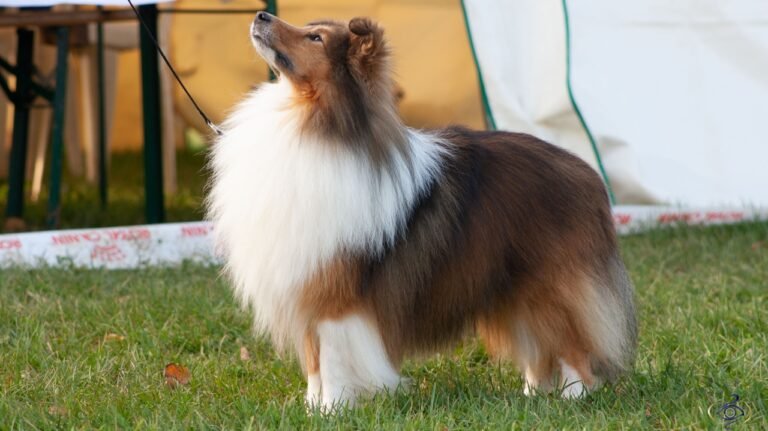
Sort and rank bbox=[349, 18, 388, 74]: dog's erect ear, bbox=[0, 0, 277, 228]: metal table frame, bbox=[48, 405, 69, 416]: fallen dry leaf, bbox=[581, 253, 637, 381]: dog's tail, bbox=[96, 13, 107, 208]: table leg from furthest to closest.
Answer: bbox=[96, 13, 107, 208]: table leg < bbox=[0, 0, 277, 228]: metal table frame < bbox=[581, 253, 637, 381]: dog's tail < bbox=[48, 405, 69, 416]: fallen dry leaf < bbox=[349, 18, 388, 74]: dog's erect ear

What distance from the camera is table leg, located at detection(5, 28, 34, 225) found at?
6.18 metres

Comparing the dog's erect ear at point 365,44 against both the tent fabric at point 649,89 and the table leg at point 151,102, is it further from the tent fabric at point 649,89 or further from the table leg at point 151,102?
the tent fabric at point 649,89

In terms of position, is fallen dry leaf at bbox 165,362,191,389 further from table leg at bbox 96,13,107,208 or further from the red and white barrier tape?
table leg at bbox 96,13,107,208

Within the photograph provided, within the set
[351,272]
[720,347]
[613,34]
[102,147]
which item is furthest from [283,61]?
[102,147]

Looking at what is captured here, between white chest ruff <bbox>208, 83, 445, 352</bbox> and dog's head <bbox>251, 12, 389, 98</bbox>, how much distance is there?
11 cm

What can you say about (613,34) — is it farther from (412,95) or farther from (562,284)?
(562,284)

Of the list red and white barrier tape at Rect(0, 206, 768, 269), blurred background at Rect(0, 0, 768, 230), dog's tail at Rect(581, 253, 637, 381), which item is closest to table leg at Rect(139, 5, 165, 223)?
blurred background at Rect(0, 0, 768, 230)

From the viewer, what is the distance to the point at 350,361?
3365 mm

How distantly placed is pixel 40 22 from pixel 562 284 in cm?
338

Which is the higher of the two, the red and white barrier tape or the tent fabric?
the tent fabric

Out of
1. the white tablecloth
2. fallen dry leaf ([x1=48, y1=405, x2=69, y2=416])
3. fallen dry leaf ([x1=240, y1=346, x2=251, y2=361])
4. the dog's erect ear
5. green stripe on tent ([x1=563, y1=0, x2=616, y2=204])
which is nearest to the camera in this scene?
the dog's erect ear

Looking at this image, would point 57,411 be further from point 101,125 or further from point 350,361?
point 101,125

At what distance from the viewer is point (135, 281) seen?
5105 millimetres

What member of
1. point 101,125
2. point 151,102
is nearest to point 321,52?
point 151,102
